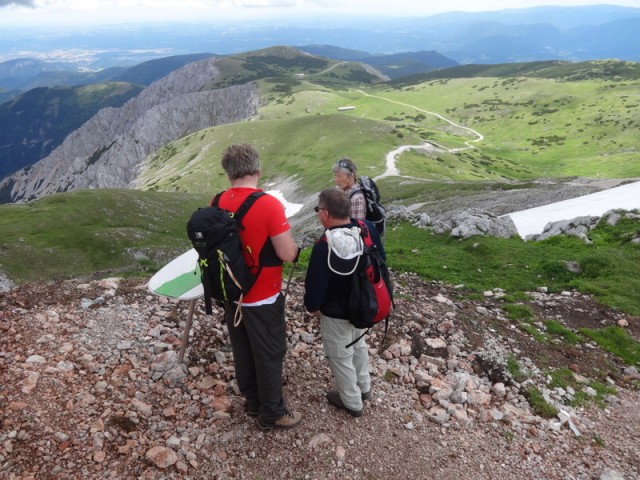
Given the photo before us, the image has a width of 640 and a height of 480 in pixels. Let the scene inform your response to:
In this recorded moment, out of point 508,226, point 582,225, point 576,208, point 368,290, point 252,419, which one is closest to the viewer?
point 368,290

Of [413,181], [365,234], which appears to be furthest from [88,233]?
[365,234]

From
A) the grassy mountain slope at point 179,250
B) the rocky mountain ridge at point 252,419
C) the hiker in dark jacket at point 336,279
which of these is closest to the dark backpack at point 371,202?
the hiker in dark jacket at point 336,279

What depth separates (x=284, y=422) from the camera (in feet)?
23.8

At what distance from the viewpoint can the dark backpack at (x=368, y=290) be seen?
255 inches

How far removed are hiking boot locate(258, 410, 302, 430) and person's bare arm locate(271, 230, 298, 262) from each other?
3145 mm

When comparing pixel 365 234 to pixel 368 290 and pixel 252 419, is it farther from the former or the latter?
pixel 252 419

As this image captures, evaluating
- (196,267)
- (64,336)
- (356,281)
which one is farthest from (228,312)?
(64,336)

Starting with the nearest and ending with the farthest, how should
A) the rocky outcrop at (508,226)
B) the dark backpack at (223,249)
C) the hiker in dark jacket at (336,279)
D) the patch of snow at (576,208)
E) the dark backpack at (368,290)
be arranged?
1. the dark backpack at (223,249)
2. the hiker in dark jacket at (336,279)
3. the dark backpack at (368,290)
4. the rocky outcrop at (508,226)
5. the patch of snow at (576,208)

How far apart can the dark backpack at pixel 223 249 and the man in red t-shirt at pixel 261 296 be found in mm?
126

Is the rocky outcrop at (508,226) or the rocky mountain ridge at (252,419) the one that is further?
the rocky outcrop at (508,226)

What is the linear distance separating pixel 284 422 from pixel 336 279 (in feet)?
9.40

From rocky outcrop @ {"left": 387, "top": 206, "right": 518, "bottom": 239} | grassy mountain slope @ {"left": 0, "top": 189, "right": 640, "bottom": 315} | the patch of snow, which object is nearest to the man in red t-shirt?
grassy mountain slope @ {"left": 0, "top": 189, "right": 640, "bottom": 315}

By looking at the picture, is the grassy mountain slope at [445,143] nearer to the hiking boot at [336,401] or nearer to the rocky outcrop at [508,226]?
the rocky outcrop at [508,226]

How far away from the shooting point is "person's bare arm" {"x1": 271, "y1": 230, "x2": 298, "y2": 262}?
239 inches
